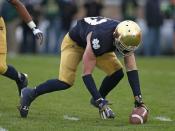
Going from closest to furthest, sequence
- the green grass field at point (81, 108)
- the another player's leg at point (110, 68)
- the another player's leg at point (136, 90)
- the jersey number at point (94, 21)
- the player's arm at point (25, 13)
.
Result: 1. the green grass field at point (81, 108)
2. the another player's leg at point (136, 90)
3. the jersey number at point (94, 21)
4. the another player's leg at point (110, 68)
5. the player's arm at point (25, 13)

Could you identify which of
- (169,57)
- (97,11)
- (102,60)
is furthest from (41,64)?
(102,60)

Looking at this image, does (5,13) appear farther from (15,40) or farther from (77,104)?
(77,104)

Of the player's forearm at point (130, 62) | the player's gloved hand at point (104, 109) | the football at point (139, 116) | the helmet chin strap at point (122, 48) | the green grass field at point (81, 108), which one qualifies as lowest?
the green grass field at point (81, 108)

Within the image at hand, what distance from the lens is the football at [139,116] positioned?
25.8ft

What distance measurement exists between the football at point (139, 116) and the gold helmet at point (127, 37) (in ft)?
2.19

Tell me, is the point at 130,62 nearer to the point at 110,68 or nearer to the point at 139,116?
the point at 110,68

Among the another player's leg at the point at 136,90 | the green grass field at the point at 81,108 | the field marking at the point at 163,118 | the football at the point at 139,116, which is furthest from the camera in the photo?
the field marking at the point at 163,118

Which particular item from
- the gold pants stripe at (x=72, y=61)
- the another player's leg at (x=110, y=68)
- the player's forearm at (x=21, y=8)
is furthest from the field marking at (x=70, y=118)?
the player's forearm at (x=21, y=8)

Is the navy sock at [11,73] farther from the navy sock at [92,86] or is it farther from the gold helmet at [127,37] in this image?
the gold helmet at [127,37]

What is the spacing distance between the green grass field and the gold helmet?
0.82m

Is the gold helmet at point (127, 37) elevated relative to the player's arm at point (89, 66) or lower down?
elevated

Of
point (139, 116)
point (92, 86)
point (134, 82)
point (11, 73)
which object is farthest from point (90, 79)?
point (11, 73)

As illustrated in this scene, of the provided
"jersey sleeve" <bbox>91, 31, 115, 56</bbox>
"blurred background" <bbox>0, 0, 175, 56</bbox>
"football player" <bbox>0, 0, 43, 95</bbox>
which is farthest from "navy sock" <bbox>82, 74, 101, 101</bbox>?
"blurred background" <bbox>0, 0, 175, 56</bbox>

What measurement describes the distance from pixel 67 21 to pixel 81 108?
449 inches
